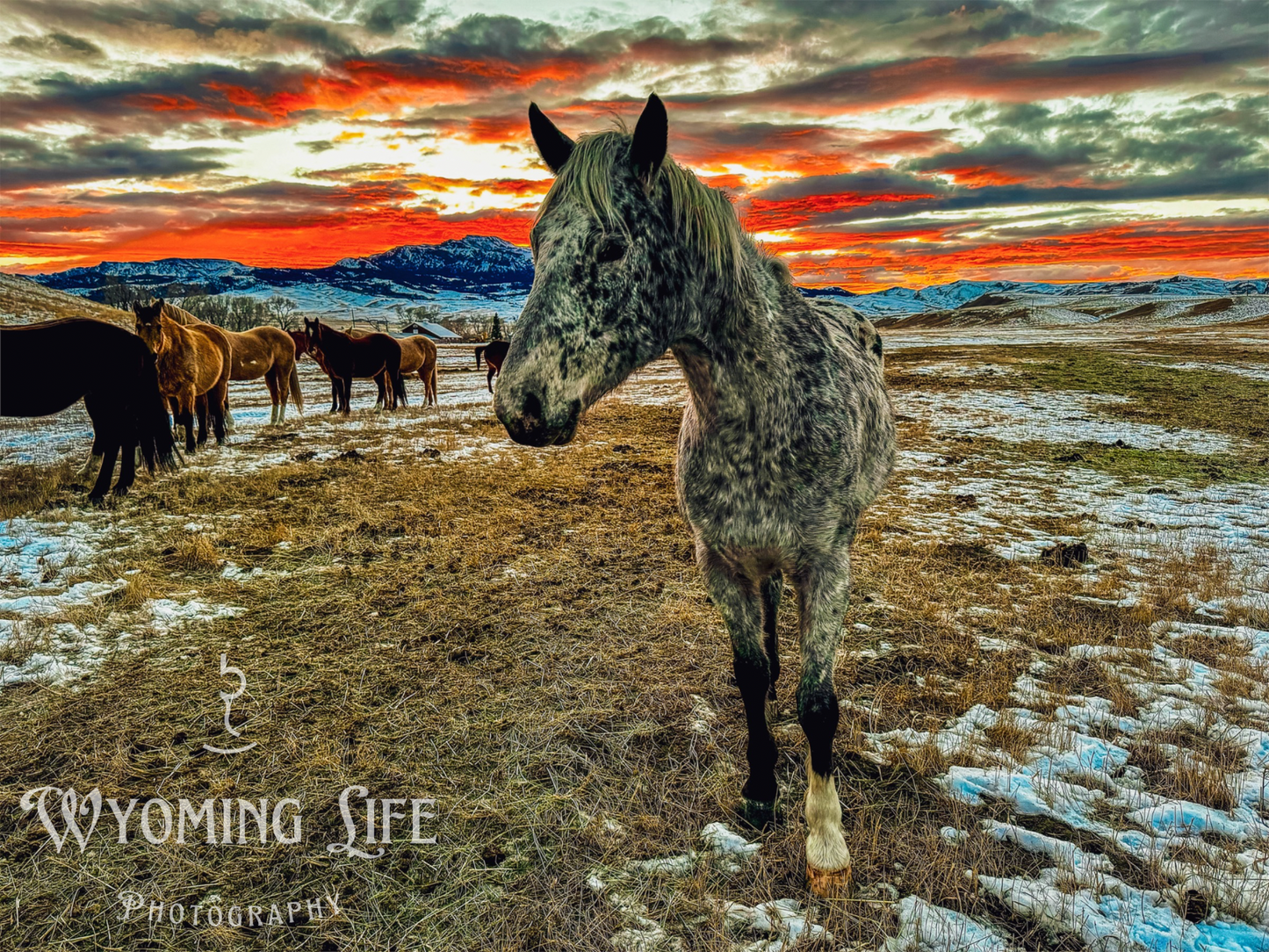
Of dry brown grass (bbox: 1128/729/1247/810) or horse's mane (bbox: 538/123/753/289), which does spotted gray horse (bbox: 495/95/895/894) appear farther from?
dry brown grass (bbox: 1128/729/1247/810)

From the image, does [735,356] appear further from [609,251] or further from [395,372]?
[395,372]

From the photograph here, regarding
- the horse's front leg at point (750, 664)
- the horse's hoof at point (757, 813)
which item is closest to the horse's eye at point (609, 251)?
the horse's front leg at point (750, 664)

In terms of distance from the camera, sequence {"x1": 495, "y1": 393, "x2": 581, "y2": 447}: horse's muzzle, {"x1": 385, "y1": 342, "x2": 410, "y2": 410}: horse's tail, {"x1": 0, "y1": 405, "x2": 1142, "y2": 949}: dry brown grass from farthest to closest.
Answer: {"x1": 385, "y1": 342, "x2": 410, "y2": 410}: horse's tail
{"x1": 0, "y1": 405, "x2": 1142, "y2": 949}: dry brown grass
{"x1": 495, "y1": 393, "x2": 581, "y2": 447}: horse's muzzle

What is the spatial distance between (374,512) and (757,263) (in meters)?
7.34

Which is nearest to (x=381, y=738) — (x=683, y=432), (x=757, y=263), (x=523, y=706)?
(x=523, y=706)

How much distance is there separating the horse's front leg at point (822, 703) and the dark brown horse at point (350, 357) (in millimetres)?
18435

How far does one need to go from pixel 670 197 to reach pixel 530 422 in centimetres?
104

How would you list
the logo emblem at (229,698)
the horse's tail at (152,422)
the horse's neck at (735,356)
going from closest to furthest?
the horse's neck at (735,356), the logo emblem at (229,698), the horse's tail at (152,422)

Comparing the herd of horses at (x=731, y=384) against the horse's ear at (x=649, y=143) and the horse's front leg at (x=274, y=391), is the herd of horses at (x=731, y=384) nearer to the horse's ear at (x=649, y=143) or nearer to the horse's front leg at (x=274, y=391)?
the horse's ear at (x=649, y=143)

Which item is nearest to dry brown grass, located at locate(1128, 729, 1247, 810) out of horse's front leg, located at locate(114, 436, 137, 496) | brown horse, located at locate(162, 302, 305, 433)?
horse's front leg, located at locate(114, 436, 137, 496)

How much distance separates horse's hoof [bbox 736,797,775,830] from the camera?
123 inches

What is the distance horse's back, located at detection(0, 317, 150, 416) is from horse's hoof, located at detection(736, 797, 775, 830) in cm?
949

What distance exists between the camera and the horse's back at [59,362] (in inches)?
298

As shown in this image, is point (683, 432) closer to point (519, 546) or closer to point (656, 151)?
point (656, 151)
